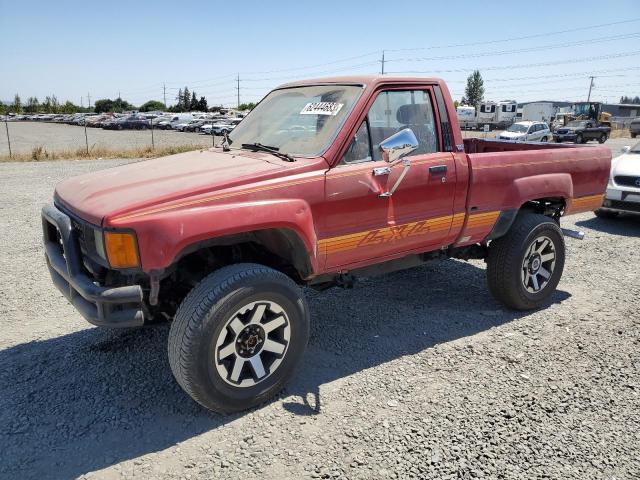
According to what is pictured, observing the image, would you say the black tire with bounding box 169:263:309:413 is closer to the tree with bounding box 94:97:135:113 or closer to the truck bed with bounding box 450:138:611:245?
the truck bed with bounding box 450:138:611:245

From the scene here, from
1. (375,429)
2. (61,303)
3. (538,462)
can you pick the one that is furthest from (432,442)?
(61,303)

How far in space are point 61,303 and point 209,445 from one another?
2.71m

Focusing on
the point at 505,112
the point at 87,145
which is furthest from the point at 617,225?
the point at 505,112

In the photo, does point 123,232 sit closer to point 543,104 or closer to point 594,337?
point 594,337

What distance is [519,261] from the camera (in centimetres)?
454

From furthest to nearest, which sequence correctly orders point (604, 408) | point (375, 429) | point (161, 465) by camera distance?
point (604, 408) → point (375, 429) → point (161, 465)

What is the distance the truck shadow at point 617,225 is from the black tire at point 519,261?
151 inches

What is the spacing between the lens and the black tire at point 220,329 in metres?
2.91

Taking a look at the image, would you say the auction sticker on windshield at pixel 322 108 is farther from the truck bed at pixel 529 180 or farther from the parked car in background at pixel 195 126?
the parked car in background at pixel 195 126

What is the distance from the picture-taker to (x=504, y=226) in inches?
175

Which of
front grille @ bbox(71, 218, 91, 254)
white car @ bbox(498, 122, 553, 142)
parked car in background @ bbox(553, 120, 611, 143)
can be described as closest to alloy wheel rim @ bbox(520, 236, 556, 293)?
front grille @ bbox(71, 218, 91, 254)

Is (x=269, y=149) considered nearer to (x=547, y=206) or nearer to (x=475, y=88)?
(x=547, y=206)

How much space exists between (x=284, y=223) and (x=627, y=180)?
7.26 meters

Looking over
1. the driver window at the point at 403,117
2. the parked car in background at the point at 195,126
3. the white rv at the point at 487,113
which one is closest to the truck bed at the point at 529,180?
the driver window at the point at 403,117
